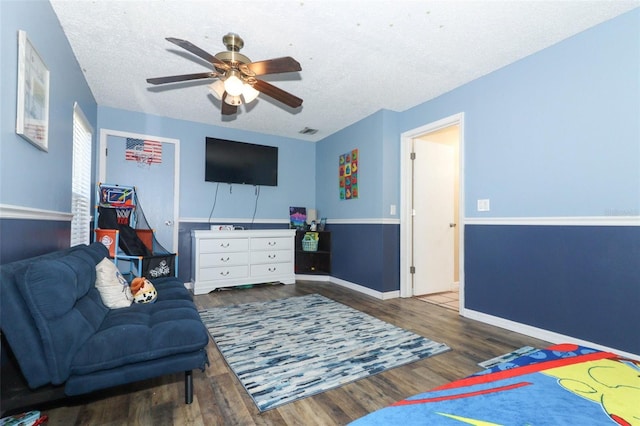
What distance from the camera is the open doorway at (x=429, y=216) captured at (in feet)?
12.8

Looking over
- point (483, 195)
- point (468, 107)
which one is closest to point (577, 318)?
point (483, 195)

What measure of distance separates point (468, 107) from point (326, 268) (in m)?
3.17

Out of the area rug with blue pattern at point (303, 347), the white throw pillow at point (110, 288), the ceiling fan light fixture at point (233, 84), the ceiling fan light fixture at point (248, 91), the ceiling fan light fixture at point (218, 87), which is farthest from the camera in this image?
the ceiling fan light fixture at point (218, 87)

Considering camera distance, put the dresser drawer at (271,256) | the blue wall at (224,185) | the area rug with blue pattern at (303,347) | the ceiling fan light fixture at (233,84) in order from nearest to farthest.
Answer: the area rug with blue pattern at (303,347), the ceiling fan light fixture at (233,84), the blue wall at (224,185), the dresser drawer at (271,256)

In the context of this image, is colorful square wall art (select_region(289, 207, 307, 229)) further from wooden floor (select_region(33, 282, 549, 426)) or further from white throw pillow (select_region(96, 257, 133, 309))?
white throw pillow (select_region(96, 257, 133, 309))

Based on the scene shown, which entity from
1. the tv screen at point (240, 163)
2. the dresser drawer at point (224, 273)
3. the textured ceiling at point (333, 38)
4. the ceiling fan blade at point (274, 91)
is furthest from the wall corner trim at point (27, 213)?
the tv screen at point (240, 163)

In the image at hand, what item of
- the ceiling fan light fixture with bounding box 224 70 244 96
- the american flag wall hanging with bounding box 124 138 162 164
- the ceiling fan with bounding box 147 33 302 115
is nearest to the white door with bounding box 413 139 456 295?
the ceiling fan with bounding box 147 33 302 115

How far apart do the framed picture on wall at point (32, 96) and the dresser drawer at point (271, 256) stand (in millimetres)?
2773

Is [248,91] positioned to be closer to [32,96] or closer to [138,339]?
[32,96]

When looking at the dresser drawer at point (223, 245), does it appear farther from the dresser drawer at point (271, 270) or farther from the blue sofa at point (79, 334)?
the blue sofa at point (79, 334)

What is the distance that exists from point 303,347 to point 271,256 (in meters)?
2.31

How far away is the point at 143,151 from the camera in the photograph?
160 inches

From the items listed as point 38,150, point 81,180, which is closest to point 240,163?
point 81,180

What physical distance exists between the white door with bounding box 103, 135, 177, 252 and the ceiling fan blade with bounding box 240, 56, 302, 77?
8.65ft
